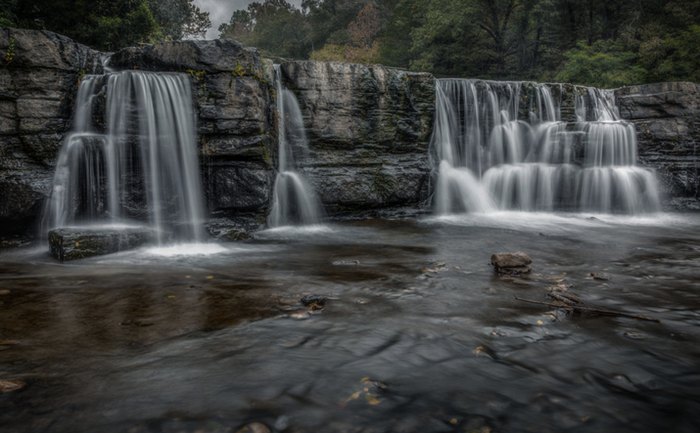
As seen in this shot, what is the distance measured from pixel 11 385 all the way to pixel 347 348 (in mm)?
2100

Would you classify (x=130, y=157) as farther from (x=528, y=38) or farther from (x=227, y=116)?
(x=528, y=38)

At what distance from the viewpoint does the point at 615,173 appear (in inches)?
513

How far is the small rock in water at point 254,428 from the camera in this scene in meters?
2.16

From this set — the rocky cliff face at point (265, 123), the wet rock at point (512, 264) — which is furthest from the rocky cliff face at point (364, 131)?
the wet rock at point (512, 264)

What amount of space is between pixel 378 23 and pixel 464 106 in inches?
1232

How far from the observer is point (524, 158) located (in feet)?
46.2

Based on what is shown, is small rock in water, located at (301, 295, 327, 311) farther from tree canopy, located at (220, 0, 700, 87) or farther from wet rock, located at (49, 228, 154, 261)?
tree canopy, located at (220, 0, 700, 87)

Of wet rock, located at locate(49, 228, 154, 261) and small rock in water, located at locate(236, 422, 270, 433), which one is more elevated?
wet rock, located at locate(49, 228, 154, 261)

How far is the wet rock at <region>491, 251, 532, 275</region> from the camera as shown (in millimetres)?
5672

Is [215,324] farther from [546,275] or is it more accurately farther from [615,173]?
[615,173]

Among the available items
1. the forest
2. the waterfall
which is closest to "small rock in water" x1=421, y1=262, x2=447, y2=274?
the waterfall

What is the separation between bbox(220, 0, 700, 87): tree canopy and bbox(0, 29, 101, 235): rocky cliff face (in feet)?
70.6

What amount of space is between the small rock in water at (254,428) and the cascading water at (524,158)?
35.7 feet

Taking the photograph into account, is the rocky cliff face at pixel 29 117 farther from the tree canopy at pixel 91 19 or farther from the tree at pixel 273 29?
the tree at pixel 273 29
